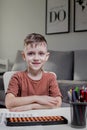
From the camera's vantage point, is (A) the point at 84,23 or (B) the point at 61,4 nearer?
(A) the point at 84,23

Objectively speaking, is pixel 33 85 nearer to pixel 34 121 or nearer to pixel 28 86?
pixel 28 86

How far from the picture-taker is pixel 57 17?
390 centimetres

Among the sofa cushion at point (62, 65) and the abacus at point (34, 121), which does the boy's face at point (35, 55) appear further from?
the sofa cushion at point (62, 65)

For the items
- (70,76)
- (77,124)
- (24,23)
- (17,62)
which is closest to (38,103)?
(77,124)

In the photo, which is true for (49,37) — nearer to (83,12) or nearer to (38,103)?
(83,12)

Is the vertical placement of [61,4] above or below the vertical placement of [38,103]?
above

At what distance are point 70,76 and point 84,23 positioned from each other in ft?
2.41

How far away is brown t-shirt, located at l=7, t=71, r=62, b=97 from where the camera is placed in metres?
1.33

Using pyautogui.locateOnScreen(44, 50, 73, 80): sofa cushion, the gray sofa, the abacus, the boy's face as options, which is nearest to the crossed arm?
the boy's face

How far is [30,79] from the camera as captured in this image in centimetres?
133

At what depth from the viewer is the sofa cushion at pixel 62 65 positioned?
349 cm

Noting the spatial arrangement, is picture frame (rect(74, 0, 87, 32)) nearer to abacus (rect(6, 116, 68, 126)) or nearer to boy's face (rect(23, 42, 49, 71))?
boy's face (rect(23, 42, 49, 71))

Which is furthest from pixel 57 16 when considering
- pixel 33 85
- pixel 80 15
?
pixel 33 85

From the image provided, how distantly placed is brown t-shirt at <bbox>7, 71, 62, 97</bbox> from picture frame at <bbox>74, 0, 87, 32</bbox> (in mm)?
2316
